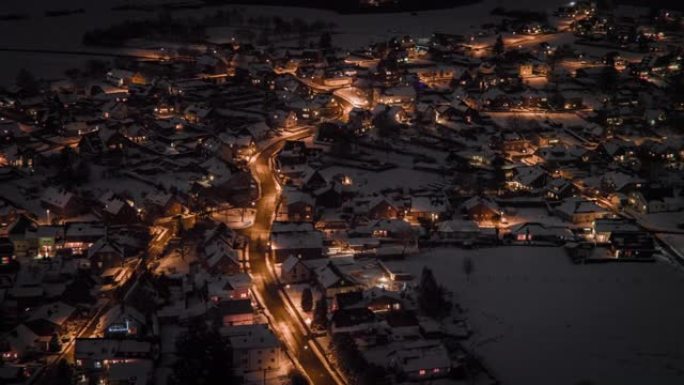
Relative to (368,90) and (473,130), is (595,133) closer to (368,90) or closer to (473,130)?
(473,130)

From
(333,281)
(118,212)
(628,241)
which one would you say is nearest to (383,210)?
(333,281)

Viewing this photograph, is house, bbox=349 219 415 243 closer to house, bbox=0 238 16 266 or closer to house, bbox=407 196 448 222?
house, bbox=407 196 448 222

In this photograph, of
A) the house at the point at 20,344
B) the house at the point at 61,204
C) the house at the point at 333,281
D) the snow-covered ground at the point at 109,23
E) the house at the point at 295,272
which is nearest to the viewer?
the house at the point at 20,344

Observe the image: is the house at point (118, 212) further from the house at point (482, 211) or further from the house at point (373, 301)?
the house at point (482, 211)

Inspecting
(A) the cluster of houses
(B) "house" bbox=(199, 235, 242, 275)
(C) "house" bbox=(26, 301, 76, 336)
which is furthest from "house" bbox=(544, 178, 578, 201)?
(C) "house" bbox=(26, 301, 76, 336)

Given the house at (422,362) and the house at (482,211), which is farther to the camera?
the house at (482,211)

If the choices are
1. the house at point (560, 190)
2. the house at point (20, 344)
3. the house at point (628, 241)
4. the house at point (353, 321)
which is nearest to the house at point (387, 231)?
the house at point (353, 321)

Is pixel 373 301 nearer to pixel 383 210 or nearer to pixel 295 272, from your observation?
pixel 295 272
